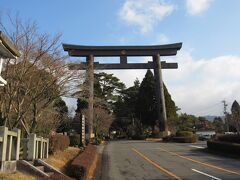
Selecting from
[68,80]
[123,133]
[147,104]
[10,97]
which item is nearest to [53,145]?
[68,80]

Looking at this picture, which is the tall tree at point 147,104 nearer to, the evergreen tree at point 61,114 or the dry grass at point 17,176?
the evergreen tree at point 61,114

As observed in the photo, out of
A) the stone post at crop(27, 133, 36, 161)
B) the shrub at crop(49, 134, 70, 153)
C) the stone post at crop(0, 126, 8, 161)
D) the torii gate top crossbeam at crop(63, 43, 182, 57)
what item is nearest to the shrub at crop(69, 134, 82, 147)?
the shrub at crop(49, 134, 70, 153)

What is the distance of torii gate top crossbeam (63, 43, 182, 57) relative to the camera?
4825 cm

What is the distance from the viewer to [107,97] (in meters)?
67.8

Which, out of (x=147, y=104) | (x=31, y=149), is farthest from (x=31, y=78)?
(x=147, y=104)

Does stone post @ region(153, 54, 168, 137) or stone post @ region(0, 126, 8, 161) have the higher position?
stone post @ region(153, 54, 168, 137)

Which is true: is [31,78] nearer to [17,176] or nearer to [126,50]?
[17,176]

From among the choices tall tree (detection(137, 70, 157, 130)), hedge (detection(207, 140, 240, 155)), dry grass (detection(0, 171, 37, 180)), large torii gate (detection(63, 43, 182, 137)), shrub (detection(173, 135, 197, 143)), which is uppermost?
large torii gate (detection(63, 43, 182, 137))

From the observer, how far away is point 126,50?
160 ft

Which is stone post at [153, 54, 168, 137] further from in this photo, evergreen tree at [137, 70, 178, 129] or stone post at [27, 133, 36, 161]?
stone post at [27, 133, 36, 161]

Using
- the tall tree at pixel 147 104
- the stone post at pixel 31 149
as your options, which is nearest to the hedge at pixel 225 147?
the stone post at pixel 31 149

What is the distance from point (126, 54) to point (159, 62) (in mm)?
4973

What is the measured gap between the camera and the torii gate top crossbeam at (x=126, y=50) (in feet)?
158

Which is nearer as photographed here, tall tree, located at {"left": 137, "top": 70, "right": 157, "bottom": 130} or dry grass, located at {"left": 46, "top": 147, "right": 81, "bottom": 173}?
dry grass, located at {"left": 46, "top": 147, "right": 81, "bottom": 173}
